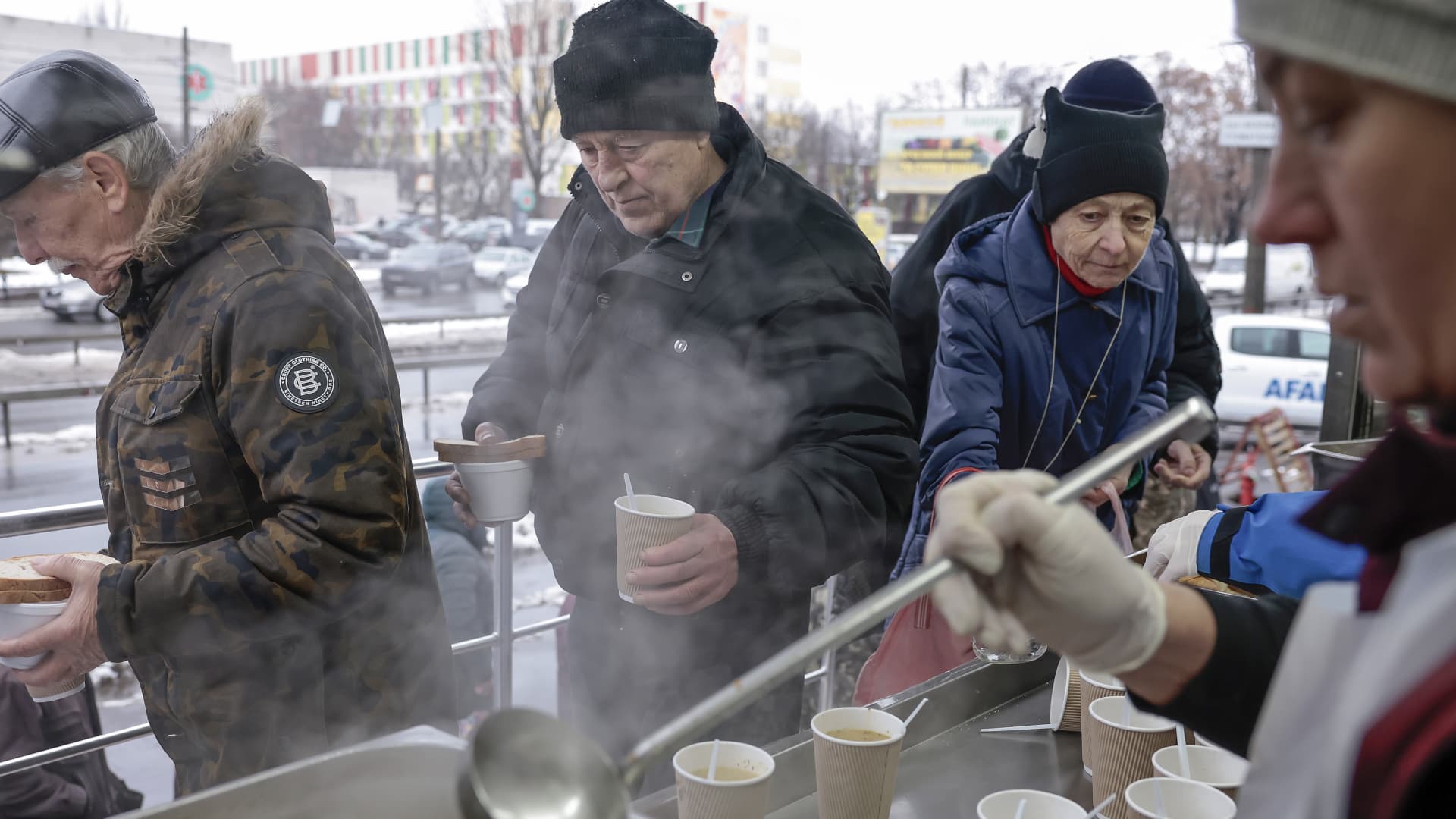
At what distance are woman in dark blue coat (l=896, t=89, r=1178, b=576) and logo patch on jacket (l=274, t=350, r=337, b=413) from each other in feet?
Result: 4.20

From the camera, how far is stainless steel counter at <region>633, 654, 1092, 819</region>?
1.61 metres

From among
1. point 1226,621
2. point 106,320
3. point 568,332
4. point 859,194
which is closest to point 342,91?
point 106,320

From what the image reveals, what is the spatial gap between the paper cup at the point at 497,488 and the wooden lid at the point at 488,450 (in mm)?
11

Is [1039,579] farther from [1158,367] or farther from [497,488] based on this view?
[1158,367]

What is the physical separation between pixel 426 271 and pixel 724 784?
68.3 ft

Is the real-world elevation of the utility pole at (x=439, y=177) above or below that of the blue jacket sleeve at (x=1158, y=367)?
above

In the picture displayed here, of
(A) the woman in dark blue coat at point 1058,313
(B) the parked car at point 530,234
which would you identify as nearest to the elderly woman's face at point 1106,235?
(A) the woman in dark blue coat at point 1058,313

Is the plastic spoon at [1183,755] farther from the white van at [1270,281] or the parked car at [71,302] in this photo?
the white van at [1270,281]

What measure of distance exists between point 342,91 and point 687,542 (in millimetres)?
25166

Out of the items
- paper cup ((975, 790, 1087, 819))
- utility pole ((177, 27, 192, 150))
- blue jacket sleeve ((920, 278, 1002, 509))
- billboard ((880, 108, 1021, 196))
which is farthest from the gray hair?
billboard ((880, 108, 1021, 196))

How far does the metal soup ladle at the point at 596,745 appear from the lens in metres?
0.88

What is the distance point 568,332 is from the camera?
8.33 ft

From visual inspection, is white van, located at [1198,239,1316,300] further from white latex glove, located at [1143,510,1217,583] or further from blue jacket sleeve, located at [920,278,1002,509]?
white latex glove, located at [1143,510,1217,583]

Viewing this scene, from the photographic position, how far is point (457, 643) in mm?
2730
